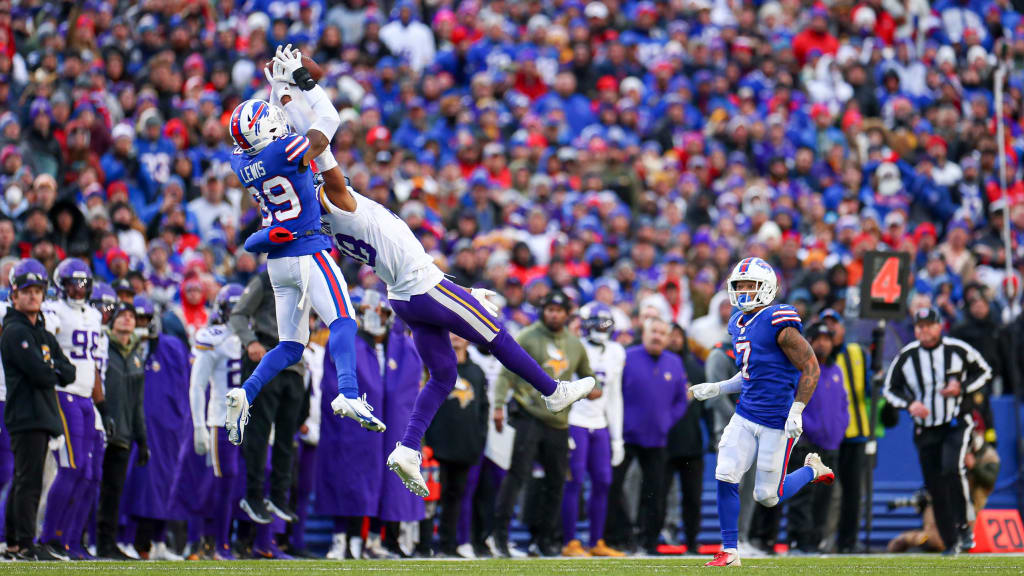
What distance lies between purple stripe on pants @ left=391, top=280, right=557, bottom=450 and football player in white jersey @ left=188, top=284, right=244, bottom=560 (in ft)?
9.45

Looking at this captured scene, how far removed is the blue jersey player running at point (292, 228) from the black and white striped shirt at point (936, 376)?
6094 mm

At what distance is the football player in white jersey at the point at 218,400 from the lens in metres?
11.4

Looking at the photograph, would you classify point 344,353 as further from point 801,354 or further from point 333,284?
point 801,354

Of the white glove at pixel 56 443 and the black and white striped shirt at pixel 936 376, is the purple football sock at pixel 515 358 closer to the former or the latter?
the white glove at pixel 56 443

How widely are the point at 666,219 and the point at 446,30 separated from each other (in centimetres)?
489

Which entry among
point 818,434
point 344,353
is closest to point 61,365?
point 344,353

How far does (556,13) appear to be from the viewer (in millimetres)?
21719

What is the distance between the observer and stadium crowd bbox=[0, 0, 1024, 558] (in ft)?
42.9

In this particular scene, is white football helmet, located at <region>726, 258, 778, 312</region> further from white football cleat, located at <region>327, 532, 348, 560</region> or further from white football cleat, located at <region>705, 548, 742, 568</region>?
white football cleat, located at <region>327, 532, 348, 560</region>

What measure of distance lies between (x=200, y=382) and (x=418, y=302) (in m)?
3.49

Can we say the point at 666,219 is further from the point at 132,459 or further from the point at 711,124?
the point at 132,459

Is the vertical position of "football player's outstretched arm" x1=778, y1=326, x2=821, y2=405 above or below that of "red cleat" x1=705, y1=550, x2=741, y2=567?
above

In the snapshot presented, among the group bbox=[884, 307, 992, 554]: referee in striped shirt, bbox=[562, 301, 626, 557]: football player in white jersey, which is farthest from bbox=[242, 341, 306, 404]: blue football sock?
bbox=[884, 307, 992, 554]: referee in striped shirt

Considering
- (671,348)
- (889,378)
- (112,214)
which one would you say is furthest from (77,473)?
(889,378)
